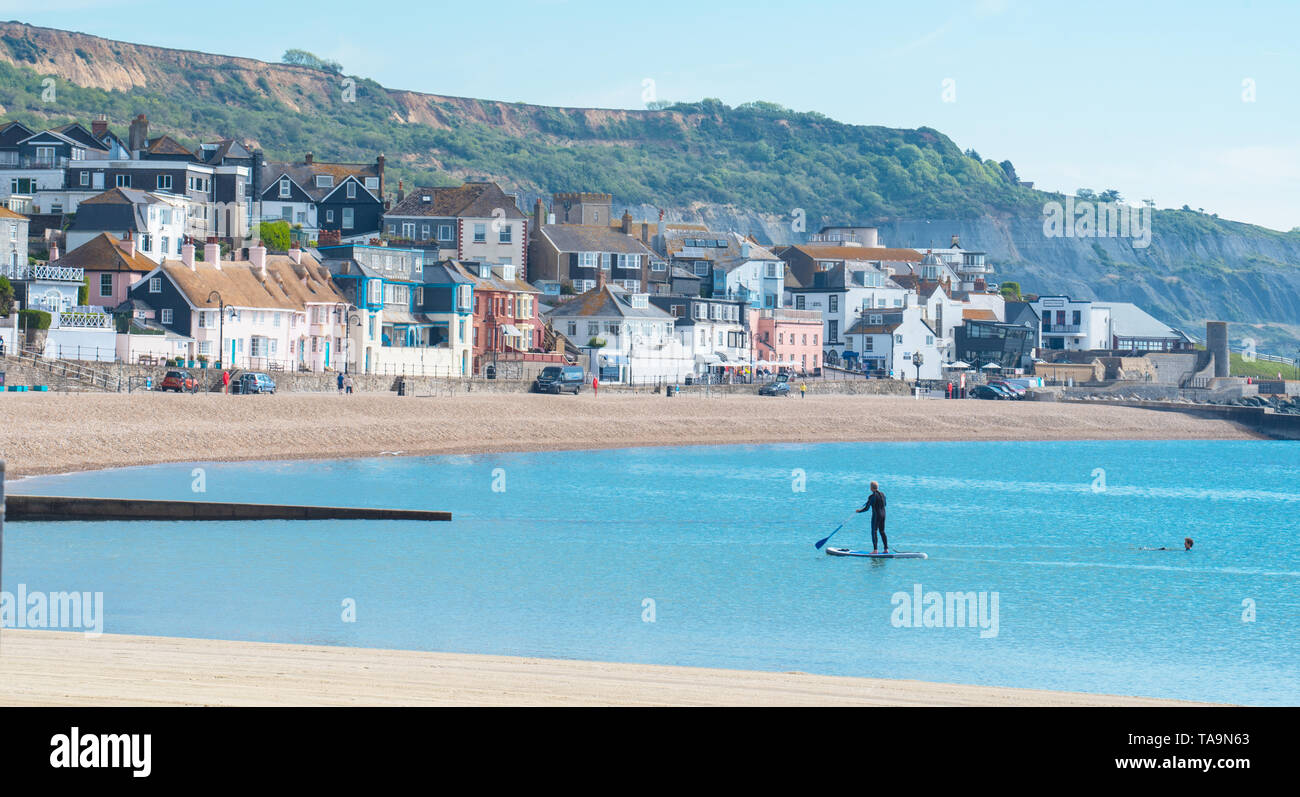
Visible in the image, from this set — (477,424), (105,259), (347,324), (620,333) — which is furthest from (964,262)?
(105,259)

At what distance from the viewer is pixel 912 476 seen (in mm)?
67750

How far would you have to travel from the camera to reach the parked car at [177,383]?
214 ft

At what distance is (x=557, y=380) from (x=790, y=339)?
42755mm

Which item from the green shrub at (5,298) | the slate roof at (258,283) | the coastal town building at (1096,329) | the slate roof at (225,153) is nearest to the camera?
the green shrub at (5,298)

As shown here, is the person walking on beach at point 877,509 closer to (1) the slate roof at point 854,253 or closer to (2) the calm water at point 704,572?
(2) the calm water at point 704,572

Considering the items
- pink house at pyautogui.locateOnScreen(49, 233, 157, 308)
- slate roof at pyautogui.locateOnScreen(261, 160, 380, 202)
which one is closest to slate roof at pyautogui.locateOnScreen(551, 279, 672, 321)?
slate roof at pyautogui.locateOnScreen(261, 160, 380, 202)

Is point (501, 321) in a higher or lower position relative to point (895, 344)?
higher

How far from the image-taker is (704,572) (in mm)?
33375

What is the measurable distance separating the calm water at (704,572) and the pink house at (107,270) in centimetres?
2404

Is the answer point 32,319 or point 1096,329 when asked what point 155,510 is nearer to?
point 32,319

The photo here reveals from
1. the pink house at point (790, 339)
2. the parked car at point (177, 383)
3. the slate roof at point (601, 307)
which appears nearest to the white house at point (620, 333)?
the slate roof at point (601, 307)
